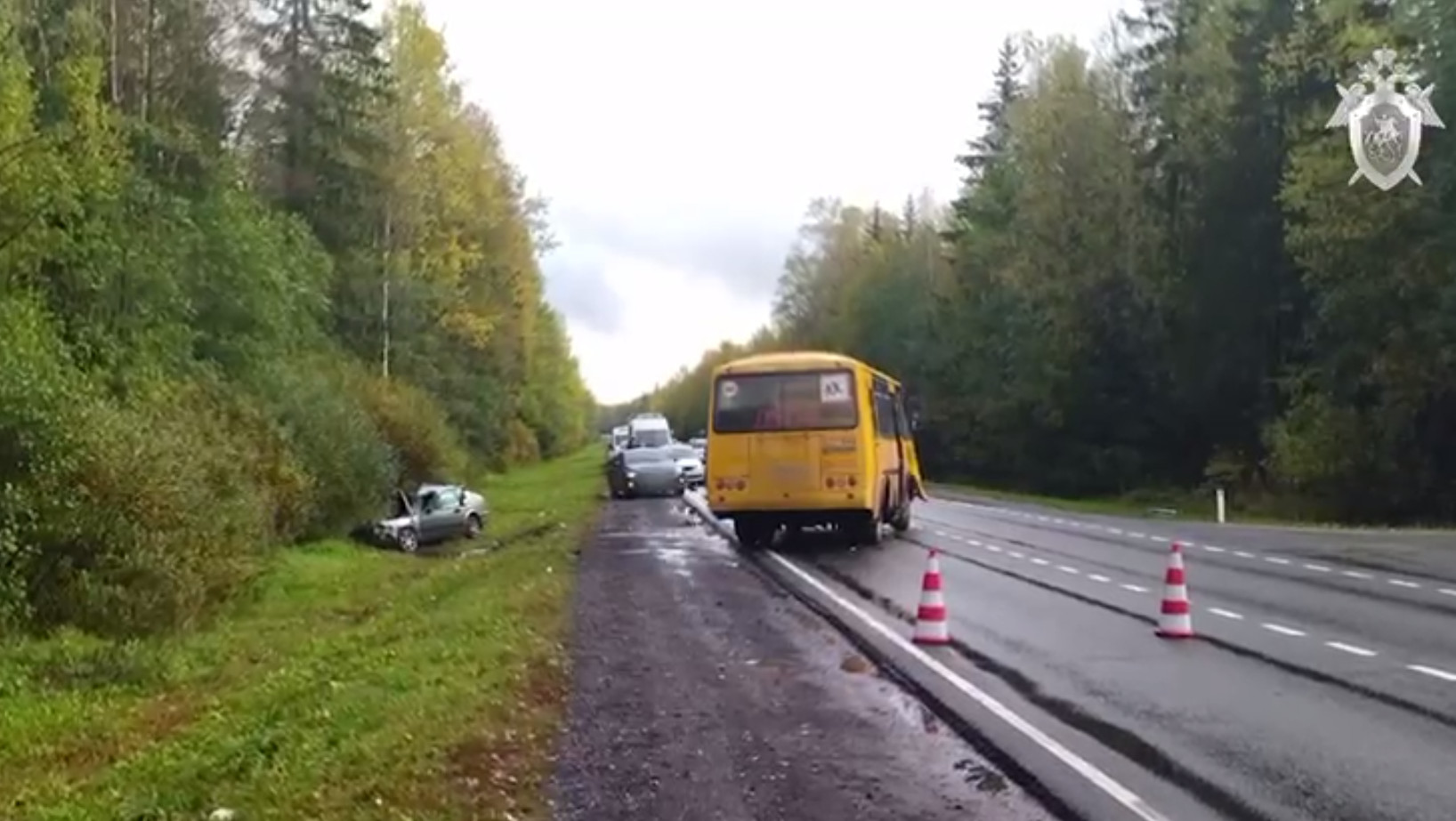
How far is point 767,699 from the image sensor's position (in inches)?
447

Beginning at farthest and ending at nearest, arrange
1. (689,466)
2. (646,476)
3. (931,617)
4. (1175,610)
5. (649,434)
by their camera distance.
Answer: (649,434) → (689,466) → (646,476) → (1175,610) → (931,617)

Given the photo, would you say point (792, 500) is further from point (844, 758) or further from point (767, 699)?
point (844, 758)

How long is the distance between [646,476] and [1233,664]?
37.1 meters

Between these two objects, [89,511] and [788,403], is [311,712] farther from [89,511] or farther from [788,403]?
[788,403]

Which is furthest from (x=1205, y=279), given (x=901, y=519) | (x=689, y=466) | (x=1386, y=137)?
(x=901, y=519)

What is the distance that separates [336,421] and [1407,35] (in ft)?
95.2

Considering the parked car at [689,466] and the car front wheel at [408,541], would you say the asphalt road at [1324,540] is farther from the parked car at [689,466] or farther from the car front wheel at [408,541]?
the parked car at [689,466]

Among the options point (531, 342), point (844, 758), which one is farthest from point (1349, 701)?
point (531, 342)

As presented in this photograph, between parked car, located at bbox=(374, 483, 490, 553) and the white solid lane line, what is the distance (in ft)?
68.4

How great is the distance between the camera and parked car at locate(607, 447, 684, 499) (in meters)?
49.5

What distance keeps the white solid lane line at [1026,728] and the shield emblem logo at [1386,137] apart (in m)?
28.7

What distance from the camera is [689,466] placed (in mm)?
55406

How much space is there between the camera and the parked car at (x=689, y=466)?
2110 inches

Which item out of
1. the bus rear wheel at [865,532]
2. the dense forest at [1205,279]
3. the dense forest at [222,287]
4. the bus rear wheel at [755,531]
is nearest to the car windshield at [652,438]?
the dense forest at [222,287]
